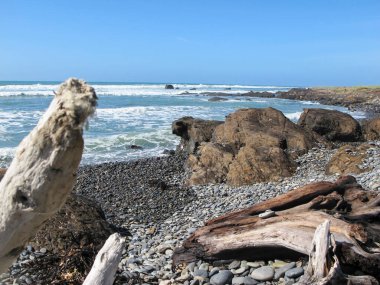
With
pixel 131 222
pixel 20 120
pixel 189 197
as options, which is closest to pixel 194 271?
pixel 131 222

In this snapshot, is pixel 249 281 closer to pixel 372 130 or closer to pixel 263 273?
pixel 263 273

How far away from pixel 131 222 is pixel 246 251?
4457 millimetres

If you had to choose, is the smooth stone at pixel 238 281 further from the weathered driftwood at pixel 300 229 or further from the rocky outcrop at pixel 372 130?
the rocky outcrop at pixel 372 130

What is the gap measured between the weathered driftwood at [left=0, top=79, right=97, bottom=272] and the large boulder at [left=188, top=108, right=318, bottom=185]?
34.8 feet

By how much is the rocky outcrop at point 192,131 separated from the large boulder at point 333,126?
4.14m

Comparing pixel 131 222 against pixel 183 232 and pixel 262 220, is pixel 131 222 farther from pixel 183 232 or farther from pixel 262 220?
pixel 262 220

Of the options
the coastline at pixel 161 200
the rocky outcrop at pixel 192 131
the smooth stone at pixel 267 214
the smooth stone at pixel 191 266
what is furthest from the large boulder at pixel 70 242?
the rocky outcrop at pixel 192 131

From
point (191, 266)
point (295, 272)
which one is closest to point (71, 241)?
point (191, 266)

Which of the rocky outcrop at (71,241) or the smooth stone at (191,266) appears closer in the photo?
the rocky outcrop at (71,241)

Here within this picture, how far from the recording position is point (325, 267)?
432 cm

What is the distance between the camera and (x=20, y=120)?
1104 inches

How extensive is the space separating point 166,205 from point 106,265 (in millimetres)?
7933

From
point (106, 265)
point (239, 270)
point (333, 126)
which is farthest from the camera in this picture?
point (333, 126)

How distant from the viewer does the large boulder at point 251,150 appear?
1239 cm
